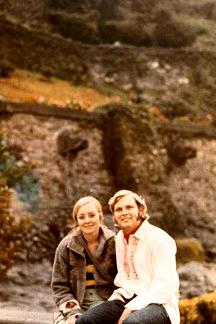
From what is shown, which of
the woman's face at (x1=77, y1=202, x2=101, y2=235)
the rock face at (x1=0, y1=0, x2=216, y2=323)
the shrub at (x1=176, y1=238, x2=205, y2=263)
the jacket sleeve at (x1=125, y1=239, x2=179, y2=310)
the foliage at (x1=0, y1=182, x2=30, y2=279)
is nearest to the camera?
the jacket sleeve at (x1=125, y1=239, x2=179, y2=310)

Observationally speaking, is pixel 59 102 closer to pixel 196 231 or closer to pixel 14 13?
pixel 196 231

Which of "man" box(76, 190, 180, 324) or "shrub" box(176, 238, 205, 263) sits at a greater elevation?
"man" box(76, 190, 180, 324)

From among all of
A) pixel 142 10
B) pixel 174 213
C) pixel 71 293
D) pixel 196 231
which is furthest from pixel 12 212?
pixel 142 10

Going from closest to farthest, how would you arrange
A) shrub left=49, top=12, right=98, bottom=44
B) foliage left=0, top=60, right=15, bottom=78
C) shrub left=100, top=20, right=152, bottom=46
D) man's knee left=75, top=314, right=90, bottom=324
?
1. man's knee left=75, top=314, right=90, bottom=324
2. foliage left=0, top=60, right=15, bottom=78
3. shrub left=49, top=12, right=98, bottom=44
4. shrub left=100, top=20, right=152, bottom=46

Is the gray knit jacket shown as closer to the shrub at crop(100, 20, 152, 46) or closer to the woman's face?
the woman's face

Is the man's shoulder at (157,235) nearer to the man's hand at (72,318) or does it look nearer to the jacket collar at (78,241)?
the jacket collar at (78,241)

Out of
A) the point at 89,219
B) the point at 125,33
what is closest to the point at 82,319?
the point at 89,219

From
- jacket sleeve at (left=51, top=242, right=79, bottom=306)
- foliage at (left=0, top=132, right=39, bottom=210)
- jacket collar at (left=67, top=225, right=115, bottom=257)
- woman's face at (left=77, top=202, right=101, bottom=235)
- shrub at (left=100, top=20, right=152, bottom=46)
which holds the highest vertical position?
shrub at (left=100, top=20, right=152, bottom=46)

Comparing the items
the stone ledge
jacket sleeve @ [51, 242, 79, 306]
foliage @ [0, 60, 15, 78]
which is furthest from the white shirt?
foliage @ [0, 60, 15, 78]

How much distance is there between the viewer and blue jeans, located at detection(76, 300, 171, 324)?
4145 mm

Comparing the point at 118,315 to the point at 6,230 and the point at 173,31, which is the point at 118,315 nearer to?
the point at 6,230

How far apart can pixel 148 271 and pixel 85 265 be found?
49 centimetres

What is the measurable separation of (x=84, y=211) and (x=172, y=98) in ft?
63.0

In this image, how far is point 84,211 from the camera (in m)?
4.64
